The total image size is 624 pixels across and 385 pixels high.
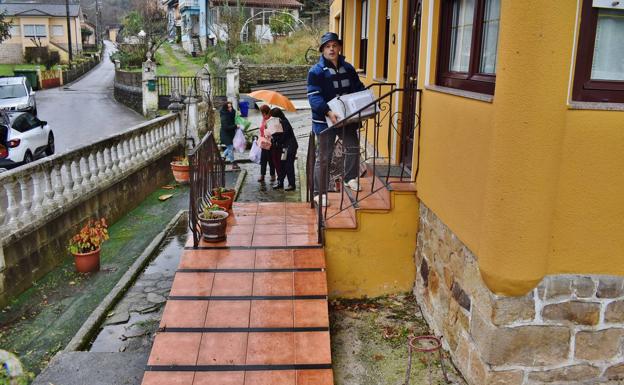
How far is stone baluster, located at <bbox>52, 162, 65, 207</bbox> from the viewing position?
7.32 meters

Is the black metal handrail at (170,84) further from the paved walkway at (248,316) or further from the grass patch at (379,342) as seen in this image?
the grass patch at (379,342)

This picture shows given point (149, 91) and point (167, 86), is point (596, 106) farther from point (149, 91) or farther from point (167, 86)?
point (167, 86)

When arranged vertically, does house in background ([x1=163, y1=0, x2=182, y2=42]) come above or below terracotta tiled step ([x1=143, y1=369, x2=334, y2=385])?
above

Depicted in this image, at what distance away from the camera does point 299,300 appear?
4.95 metres

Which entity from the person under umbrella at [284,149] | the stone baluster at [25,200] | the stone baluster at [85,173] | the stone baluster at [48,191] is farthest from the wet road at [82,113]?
the stone baluster at [25,200]

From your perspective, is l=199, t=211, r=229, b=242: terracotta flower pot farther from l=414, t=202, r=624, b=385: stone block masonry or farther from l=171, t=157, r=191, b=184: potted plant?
l=171, t=157, r=191, b=184: potted plant

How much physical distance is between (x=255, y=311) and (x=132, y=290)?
7.01ft

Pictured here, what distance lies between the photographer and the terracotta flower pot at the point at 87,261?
22.3 ft

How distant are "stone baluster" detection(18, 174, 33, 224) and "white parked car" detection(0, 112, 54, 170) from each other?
19.9 feet

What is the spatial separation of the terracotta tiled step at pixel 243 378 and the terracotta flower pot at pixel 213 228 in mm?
2002

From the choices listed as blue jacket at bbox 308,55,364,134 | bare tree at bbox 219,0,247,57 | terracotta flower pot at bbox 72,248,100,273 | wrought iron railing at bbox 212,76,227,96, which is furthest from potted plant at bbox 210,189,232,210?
bare tree at bbox 219,0,247,57

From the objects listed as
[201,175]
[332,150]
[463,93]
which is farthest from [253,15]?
[463,93]

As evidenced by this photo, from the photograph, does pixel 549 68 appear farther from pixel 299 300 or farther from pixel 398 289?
pixel 398 289

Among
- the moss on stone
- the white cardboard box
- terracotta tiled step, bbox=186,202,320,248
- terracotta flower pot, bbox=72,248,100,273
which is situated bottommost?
the moss on stone
